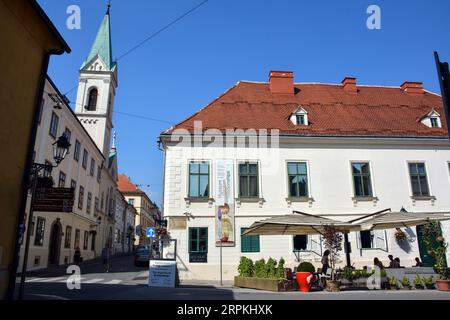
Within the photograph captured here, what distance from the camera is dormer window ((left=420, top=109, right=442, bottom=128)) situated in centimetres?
2372

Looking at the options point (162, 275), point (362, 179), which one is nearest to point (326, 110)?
point (362, 179)

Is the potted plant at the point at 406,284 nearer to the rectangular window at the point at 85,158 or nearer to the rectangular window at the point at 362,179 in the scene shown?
the rectangular window at the point at 362,179

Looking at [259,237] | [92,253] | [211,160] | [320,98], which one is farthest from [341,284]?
[92,253]

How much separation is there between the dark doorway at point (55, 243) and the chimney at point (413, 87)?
28283 mm

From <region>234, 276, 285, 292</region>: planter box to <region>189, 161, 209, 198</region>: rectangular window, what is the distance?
591 centimetres

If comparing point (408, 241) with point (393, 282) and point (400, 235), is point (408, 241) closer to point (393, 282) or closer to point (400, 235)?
point (400, 235)

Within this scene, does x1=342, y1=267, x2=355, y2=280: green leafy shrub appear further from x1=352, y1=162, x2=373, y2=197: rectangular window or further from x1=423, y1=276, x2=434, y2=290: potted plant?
x1=352, y1=162, x2=373, y2=197: rectangular window

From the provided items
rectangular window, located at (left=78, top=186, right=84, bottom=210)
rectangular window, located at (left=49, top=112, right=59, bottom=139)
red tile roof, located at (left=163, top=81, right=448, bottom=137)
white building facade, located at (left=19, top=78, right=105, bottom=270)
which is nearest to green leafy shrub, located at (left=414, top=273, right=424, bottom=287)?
red tile roof, located at (left=163, top=81, right=448, bottom=137)

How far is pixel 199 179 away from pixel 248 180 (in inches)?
111

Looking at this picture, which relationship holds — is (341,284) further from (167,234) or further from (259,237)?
(167,234)

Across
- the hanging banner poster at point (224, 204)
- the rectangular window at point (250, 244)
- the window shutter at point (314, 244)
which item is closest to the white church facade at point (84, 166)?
the hanging banner poster at point (224, 204)

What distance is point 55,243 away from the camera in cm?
2789
